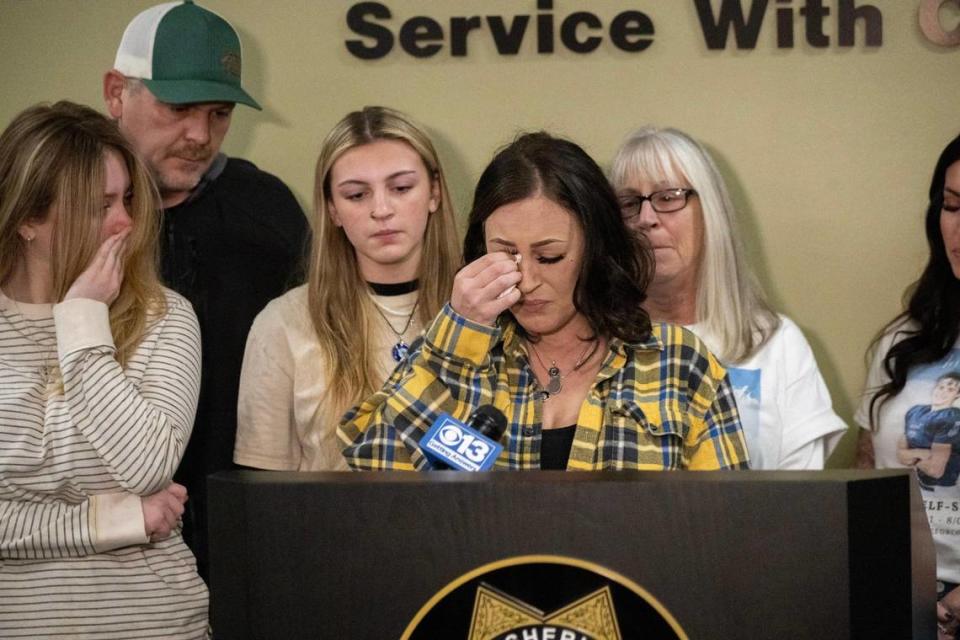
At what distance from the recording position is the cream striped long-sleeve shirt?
81.0 inches

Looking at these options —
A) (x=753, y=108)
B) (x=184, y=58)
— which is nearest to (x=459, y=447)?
(x=184, y=58)

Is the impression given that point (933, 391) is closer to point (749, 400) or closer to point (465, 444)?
point (749, 400)

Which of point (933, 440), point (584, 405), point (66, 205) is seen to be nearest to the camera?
point (584, 405)

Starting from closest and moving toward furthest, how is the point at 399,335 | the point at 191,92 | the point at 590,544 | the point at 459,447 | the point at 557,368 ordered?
the point at 590,544
the point at 459,447
the point at 557,368
the point at 399,335
the point at 191,92

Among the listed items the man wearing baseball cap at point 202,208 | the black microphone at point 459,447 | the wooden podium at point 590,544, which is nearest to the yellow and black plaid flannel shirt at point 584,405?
the black microphone at point 459,447

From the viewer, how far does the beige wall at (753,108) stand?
10.4 feet

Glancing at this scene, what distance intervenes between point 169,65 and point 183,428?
1.01 meters

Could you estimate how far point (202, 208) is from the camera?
2.85 m

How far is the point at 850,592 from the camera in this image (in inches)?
42.9

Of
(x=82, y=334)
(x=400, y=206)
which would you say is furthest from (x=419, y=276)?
(x=82, y=334)

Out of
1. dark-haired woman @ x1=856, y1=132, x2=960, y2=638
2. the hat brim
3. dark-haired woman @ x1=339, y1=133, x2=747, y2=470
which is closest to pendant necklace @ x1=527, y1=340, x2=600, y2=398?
dark-haired woman @ x1=339, y1=133, x2=747, y2=470

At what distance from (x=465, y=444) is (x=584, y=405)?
499 mm

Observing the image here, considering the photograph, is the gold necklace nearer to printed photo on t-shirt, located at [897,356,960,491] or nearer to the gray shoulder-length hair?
the gray shoulder-length hair

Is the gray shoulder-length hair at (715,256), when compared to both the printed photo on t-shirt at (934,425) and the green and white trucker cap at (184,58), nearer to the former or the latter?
the printed photo on t-shirt at (934,425)
